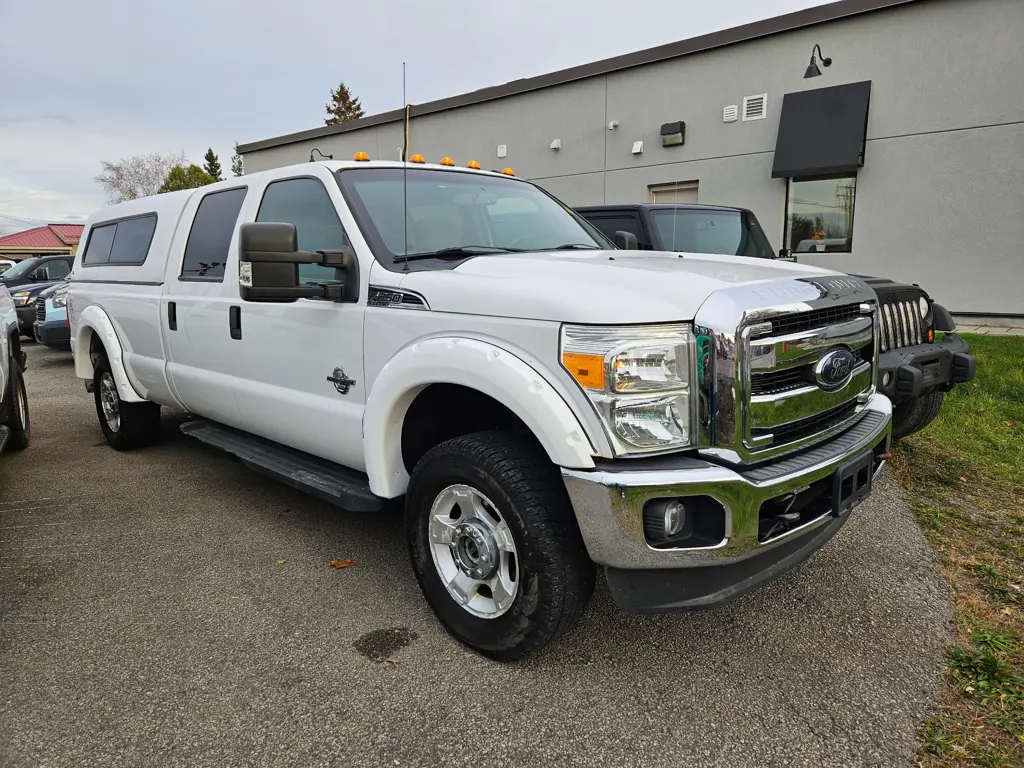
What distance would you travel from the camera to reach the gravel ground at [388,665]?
7.66ft

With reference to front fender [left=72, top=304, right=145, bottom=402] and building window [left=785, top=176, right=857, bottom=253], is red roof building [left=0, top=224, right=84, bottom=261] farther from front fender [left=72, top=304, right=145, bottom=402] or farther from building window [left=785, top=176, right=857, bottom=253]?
front fender [left=72, top=304, right=145, bottom=402]

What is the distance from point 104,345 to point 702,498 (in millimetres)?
4851

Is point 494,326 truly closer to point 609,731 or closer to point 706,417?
point 706,417

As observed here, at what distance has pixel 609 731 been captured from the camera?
2.40 metres

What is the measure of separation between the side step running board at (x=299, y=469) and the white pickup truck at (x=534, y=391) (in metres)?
0.02

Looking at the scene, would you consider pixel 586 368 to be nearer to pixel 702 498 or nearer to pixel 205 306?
pixel 702 498

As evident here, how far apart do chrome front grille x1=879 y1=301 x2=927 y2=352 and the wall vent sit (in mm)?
8913

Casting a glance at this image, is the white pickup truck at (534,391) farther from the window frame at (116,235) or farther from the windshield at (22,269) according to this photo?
the windshield at (22,269)

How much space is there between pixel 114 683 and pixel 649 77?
13.8m

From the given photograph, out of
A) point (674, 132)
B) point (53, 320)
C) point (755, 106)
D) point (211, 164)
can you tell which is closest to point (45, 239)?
point (211, 164)

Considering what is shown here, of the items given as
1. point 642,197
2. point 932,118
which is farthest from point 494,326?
point 642,197

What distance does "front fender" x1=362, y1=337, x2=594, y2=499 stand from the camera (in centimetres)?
235

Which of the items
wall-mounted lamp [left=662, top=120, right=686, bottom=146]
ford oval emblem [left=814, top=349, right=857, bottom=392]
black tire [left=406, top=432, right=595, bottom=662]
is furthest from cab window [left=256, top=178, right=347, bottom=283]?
wall-mounted lamp [left=662, top=120, right=686, bottom=146]

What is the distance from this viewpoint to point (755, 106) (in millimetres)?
12609
